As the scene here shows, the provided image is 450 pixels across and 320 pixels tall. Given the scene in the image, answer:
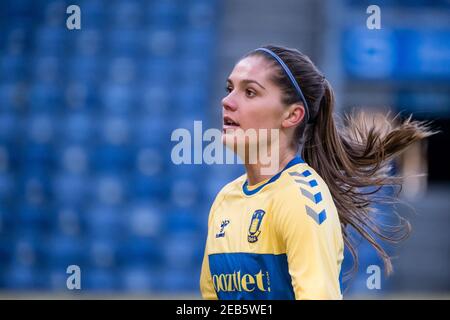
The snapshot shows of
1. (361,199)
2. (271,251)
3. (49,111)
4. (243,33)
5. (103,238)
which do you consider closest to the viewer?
(271,251)

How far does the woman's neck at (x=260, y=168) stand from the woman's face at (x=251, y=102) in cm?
9

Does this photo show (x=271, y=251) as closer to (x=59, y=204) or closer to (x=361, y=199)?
(x=361, y=199)

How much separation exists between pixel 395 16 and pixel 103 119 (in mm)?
3240

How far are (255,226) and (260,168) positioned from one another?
0.21m

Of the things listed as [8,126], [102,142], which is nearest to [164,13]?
[102,142]

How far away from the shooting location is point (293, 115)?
2383 mm

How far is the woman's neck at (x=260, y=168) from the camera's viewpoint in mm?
2389

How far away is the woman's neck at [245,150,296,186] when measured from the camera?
2.39 m

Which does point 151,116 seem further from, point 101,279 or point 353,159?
point 353,159

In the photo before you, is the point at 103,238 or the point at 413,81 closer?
the point at 103,238

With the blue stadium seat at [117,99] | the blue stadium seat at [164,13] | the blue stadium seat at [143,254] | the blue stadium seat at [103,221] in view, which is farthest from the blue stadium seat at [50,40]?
the blue stadium seat at [143,254]

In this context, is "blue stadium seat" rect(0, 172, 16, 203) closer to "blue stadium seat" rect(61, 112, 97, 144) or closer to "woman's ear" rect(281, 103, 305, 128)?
"blue stadium seat" rect(61, 112, 97, 144)

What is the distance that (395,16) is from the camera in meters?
8.98

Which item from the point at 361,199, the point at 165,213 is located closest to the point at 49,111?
A: the point at 165,213
